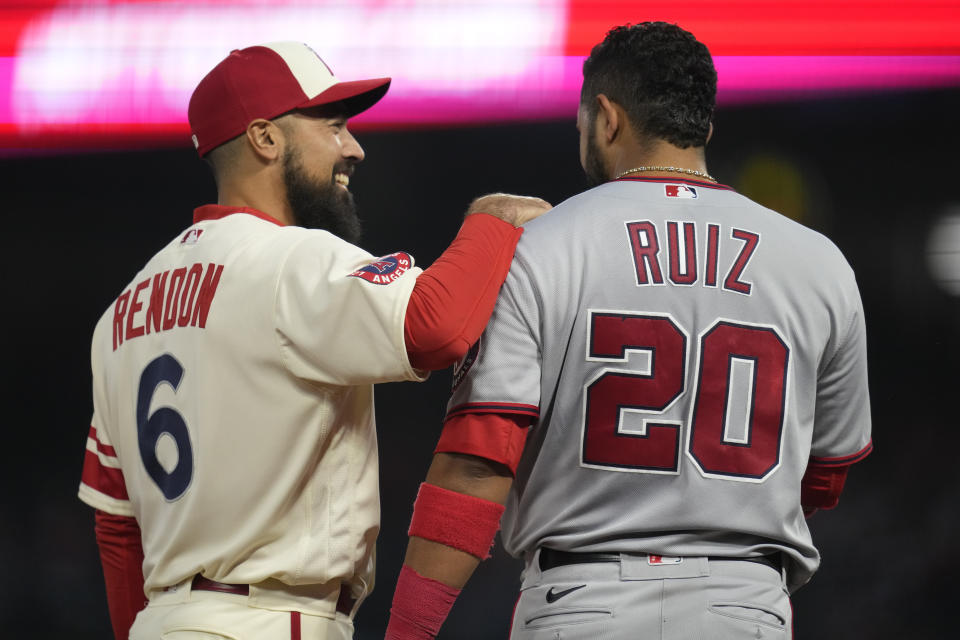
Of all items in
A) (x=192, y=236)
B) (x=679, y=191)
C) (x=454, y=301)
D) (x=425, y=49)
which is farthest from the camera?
(x=425, y=49)

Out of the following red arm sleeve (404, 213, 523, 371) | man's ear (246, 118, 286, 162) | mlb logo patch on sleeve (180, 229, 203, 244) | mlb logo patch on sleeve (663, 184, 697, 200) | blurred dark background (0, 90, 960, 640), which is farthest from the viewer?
blurred dark background (0, 90, 960, 640)

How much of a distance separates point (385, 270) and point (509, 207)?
0.33 meters

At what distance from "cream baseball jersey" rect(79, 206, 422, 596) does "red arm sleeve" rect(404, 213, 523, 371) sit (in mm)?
21

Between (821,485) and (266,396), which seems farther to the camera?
(821,485)

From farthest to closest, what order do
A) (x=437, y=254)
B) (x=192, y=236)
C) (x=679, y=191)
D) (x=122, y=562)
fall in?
(x=437, y=254)
(x=122, y=562)
(x=192, y=236)
(x=679, y=191)

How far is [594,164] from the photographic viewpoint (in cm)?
150

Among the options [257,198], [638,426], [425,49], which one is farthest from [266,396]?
[425,49]

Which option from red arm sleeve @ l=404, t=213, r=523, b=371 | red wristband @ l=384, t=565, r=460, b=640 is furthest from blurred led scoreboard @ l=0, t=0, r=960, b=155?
red wristband @ l=384, t=565, r=460, b=640

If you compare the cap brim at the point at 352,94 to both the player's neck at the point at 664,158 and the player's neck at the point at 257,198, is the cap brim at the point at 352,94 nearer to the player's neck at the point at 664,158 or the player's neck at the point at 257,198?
the player's neck at the point at 257,198

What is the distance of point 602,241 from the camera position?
1.32 meters

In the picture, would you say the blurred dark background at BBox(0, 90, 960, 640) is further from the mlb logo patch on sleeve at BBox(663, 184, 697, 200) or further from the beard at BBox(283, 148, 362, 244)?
the mlb logo patch on sleeve at BBox(663, 184, 697, 200)

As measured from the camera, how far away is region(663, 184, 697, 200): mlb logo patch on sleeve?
136 centimetres

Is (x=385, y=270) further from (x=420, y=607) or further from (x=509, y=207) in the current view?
(x=420, y=607)

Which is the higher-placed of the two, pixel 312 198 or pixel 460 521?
pixel 312 198
